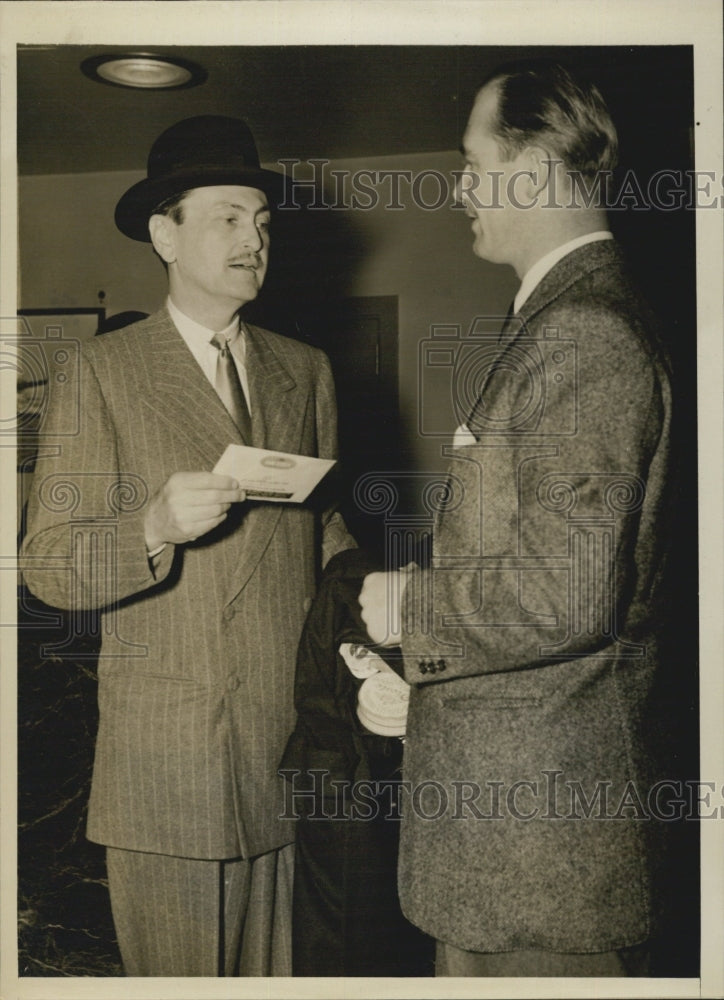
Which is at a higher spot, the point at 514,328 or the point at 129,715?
the point at 514,328

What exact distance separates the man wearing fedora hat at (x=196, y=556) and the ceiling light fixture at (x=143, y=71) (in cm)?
8

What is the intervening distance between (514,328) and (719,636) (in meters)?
0.63

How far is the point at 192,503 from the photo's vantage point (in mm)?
1598

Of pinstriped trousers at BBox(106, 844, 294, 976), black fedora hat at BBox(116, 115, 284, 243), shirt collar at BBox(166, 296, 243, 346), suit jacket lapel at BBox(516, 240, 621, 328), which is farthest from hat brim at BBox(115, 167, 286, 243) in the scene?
pinstriped trousers at BBox(106, 844, 294, 976)

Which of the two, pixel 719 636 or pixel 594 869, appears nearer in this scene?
pixel 594 869

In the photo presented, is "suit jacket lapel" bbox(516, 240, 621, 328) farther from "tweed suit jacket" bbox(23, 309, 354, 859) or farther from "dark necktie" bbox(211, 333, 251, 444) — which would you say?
"dark necktie" bbox(211, 333, 251, 444)

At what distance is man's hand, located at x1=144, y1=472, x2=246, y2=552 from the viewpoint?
160cm

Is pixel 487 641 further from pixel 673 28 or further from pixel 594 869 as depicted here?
pixel 673 28

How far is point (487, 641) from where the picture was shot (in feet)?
4.94

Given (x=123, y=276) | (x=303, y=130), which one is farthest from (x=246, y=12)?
(x=123, y=276)

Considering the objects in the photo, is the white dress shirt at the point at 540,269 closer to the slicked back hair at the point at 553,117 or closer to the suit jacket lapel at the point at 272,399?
the slicked back hair at the point at 553,117
